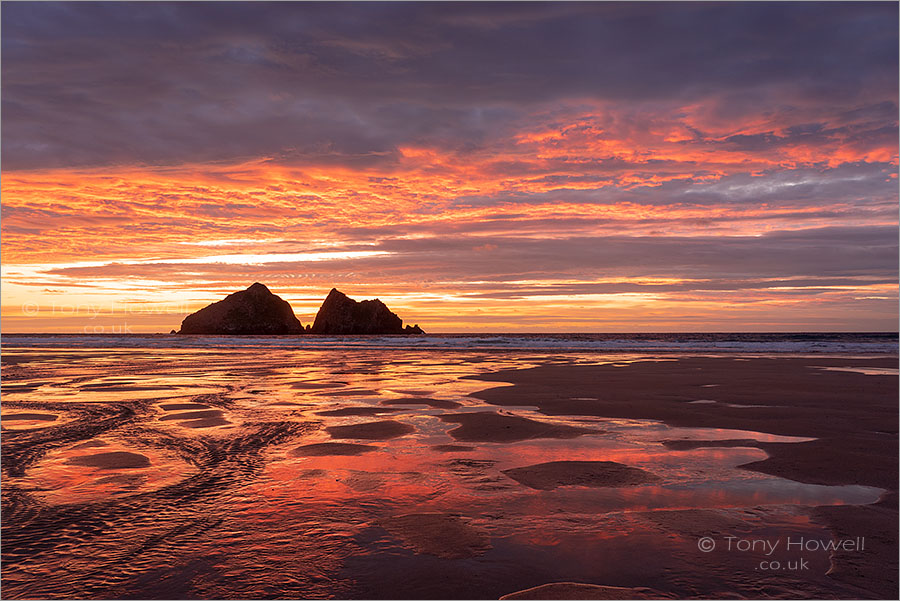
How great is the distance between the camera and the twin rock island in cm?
9494

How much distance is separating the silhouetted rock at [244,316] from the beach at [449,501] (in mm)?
89933

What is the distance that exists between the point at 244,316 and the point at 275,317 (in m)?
5.44

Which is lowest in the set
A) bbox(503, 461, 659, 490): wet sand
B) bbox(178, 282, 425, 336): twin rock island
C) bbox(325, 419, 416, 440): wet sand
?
bbox(325, 419, 416, 440): wet sand

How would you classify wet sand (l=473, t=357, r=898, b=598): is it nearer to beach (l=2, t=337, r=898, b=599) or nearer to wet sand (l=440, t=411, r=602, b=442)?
beach (l=2, t=337, r=898, b=599)

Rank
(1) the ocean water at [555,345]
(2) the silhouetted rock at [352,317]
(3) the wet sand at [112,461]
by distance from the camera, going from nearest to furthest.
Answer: (3) the wet sand at [112,461]
(1) the ocean water at [555,345]
(2) the silhouetted rock at [352,317]

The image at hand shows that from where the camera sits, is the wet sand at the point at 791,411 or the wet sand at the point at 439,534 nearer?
the wet sand at the point at 439,534

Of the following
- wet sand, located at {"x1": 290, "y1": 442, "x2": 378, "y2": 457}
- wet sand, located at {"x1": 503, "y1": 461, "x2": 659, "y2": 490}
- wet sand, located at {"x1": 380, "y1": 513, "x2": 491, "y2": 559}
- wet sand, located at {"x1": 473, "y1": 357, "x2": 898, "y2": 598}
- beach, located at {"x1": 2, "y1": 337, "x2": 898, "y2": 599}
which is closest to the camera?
beach, located at {"x1": 2, "y1": 337, "x2": 898, "y2": 599}

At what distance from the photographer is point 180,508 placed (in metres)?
5.37

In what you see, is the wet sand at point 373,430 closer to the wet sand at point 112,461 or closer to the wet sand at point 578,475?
the wet sand at point 112,461

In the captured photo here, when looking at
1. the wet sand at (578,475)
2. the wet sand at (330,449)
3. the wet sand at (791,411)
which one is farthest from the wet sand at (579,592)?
the wet sand at (330,449)

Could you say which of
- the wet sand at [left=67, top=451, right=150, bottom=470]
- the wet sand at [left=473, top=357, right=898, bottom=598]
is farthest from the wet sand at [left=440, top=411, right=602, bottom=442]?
the wet sand at [left=67, top=451, right=150, bottom=470]

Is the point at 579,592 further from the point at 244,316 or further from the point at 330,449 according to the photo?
the point at 244,316

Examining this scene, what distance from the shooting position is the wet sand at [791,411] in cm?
502

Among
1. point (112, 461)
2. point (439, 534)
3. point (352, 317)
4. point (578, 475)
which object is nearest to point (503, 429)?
point (578, 475)
